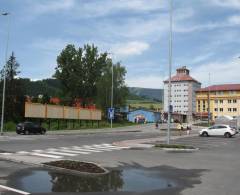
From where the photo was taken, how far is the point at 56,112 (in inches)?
2479

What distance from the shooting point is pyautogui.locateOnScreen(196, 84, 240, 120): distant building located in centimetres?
16250

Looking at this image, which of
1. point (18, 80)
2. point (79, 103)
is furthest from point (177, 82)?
point (18, 80)

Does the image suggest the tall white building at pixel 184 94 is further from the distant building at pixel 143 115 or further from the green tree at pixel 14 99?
the green tree at pixel 14 99

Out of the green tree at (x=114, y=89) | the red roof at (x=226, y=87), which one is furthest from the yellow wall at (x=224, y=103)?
the green tree at (x=114, y=89)

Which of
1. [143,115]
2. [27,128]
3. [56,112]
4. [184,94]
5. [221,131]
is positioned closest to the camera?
[27,128]

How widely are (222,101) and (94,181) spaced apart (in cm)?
15782

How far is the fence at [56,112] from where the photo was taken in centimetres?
5622

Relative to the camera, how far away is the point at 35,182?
41.4 feet

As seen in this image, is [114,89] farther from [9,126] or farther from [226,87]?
[226,87]

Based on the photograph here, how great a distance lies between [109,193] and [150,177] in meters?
3.48

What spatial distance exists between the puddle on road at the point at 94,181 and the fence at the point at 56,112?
41.3m

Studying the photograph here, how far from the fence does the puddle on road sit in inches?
1625

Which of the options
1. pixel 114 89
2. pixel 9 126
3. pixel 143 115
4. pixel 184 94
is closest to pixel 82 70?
pixel 114 89

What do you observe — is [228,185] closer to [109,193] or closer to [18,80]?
[109,193]
